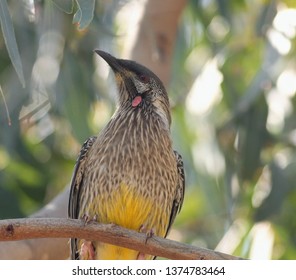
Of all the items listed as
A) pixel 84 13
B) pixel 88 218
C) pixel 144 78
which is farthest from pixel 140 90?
pixel 84 13

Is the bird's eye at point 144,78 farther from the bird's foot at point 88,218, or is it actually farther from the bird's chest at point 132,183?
the bird's foot at point 88,218

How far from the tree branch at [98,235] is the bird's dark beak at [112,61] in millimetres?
1030

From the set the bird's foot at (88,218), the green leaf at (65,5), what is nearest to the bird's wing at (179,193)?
the bird's foot at (88,218)

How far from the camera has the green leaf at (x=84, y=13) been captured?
10.0ft

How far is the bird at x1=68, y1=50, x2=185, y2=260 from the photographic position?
3.99 meters

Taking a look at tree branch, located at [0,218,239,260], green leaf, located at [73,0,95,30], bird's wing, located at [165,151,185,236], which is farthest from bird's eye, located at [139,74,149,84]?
green leaf, located at [73,0,95,30]

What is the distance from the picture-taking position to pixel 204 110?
5.78 metres

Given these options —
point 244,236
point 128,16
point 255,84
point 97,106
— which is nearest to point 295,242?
point 244,236

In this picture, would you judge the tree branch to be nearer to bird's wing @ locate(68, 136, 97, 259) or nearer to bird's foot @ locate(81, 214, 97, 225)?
bird's foot @ locate(81, 214, 97, 225)

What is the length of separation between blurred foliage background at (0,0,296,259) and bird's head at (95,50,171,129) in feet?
1.30

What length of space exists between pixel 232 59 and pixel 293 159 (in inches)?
29.8

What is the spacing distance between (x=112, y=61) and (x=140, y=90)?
0.23m

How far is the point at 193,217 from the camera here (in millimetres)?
6254

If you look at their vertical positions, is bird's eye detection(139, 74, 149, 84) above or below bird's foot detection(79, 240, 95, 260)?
above
